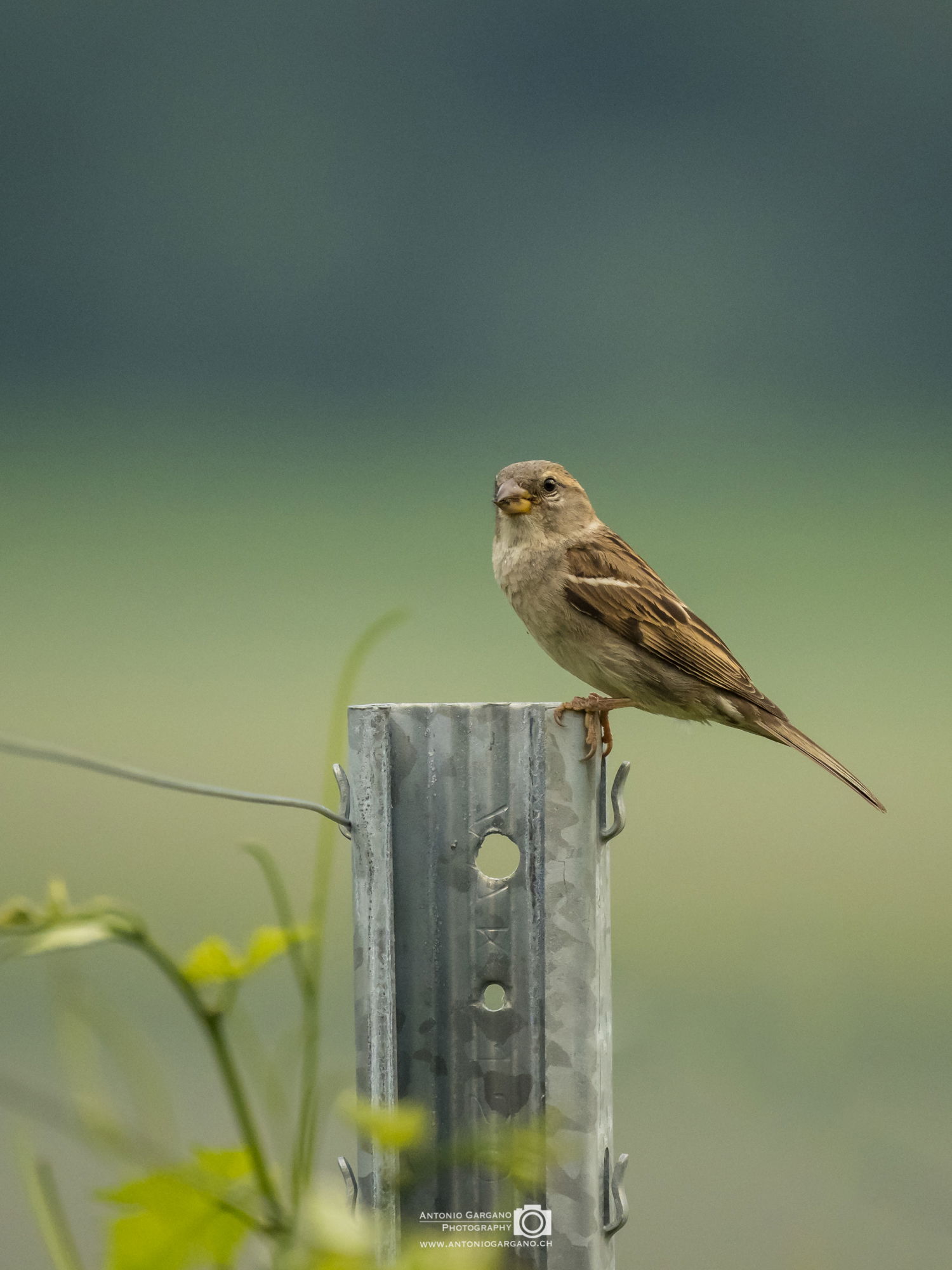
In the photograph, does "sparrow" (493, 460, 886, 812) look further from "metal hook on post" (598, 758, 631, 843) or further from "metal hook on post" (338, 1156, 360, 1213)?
"metal hook on post" (338, 1156, 360, 1213)

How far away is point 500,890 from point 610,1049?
0.98ft

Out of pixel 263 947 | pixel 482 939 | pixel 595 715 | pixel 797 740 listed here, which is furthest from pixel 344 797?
pixel 797 740

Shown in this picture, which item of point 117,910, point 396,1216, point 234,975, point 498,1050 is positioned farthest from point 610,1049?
point 117,910

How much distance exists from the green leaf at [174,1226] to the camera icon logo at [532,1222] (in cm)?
95

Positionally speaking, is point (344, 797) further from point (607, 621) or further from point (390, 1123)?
point (607, 621)

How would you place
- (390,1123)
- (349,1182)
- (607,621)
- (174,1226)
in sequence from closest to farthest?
(390,1123)
(174,1226)
(349,1182)
(607,621)

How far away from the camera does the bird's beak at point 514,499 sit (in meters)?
2.73

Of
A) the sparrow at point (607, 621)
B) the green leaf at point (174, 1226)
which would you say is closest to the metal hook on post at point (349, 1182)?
the green leaf at point (174, 1226)

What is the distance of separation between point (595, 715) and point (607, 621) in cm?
112

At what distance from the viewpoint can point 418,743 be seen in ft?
4.85

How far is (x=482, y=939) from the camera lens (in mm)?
1465

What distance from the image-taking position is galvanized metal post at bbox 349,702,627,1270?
1.45 meters

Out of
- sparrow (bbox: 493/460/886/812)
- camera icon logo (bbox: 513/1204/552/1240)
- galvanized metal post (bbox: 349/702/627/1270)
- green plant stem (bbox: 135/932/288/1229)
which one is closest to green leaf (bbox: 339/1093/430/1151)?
green plant stem (bbox: 135/932/288/1229)

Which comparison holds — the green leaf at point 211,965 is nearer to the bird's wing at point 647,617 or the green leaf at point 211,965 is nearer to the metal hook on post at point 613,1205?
the metal hook on post at point 613,1205
